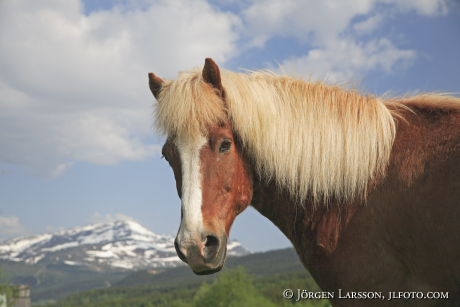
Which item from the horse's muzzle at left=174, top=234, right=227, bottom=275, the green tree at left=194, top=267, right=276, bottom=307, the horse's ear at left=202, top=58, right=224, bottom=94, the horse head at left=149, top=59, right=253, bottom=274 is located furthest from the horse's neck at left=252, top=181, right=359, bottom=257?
the green tree at left=194, top=267, right=276, bottom=307

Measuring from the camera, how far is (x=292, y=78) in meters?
4.85

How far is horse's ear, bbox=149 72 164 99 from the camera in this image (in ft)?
16.1

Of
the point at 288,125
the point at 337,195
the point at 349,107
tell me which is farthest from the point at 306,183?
the point at 349,107

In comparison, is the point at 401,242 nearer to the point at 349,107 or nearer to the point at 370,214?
the point at 370,214

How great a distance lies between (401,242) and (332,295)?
0.75m

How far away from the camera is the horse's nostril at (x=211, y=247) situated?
3816 mm

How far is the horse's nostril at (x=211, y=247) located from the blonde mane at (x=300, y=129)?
33.0 inches

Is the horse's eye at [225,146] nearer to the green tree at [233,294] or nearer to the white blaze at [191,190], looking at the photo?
the white blaze at [191,190]

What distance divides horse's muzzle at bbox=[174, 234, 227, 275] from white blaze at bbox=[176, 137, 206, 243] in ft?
0.14

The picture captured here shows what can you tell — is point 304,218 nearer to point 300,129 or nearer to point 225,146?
point 300,129

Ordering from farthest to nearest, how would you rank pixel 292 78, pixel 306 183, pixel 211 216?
pixel 292 78 < pixel 306 183 < pixel 211 216

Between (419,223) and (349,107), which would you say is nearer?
(419,223)

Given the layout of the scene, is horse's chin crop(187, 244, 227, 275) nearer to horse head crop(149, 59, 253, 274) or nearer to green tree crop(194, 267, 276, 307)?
horse head crop(149, 59, 253, 274)

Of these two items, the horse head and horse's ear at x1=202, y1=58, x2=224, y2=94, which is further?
horse's ear at x1=202, y1=58, x2=224, y2=94
